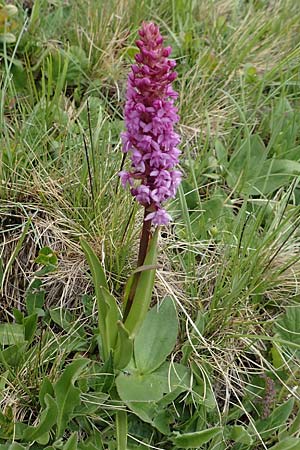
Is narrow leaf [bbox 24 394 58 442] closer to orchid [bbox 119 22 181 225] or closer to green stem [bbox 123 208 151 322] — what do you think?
green stem [bbox 123 208 151 322]

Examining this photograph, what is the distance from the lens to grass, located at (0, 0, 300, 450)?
6.24 ft

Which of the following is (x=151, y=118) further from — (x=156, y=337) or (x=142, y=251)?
(x=156, y=337)

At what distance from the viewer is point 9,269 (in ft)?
7.02

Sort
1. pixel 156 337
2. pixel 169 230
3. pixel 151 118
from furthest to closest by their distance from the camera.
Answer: pixel 169 230
pixel 156 337
pixel 151 118

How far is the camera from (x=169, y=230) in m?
2.32

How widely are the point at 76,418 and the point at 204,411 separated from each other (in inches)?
14.6

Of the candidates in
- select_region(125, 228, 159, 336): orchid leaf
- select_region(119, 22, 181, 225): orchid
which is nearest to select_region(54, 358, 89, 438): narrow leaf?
select_region(125, 228, 159, 336): orchid leaf

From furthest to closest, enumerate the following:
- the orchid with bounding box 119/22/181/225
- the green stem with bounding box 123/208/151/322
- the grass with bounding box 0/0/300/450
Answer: the grass with bounding box 0/0/300/450 < the green stem with bounding box 123/208/151/322 < the orchid with bounding box 119/22/181/225

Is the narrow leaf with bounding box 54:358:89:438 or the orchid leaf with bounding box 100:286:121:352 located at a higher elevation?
the orchid leaf with bounding box 100:286:121:352

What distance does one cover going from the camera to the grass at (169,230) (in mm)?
1903

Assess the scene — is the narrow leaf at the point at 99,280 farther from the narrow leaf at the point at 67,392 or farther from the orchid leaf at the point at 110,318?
the narrow leaf at the point at 67,392

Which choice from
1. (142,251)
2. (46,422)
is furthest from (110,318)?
(46,422)

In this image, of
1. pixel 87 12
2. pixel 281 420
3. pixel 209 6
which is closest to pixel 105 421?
pixel 281 420

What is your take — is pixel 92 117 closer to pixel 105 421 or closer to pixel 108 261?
pixel 108 261
